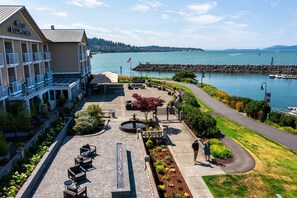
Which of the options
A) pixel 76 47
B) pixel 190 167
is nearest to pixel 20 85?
pixel 76 47

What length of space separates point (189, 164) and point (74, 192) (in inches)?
312

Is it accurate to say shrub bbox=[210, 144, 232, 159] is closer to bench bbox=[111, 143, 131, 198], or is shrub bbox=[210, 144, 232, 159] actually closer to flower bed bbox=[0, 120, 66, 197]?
bench bbox=[111, 143, 131, 198]

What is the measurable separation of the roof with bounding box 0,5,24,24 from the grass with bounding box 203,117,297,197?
22.7 meters

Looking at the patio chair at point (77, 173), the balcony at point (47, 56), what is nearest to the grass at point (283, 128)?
the patio chair at point (77, 173)

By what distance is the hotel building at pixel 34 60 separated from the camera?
2295 cm

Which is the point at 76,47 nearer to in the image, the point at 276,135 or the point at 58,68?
the point at 58,68

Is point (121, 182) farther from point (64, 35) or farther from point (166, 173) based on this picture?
point (64, 35)

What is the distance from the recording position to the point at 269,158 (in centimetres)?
1769

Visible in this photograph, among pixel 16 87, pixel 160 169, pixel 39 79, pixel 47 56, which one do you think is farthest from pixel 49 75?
pixel 160 169

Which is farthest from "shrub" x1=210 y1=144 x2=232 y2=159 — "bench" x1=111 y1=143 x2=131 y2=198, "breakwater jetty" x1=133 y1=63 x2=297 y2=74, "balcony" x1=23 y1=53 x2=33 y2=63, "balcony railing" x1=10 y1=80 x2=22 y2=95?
"breakwater jetty" x1=133 y1=63 x2=297 y2=74

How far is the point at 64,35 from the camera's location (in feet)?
125

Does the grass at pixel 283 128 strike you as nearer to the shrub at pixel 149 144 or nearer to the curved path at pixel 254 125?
the curved path at pixel 254 125

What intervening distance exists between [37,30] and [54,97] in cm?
913

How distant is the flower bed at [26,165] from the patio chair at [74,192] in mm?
2601
